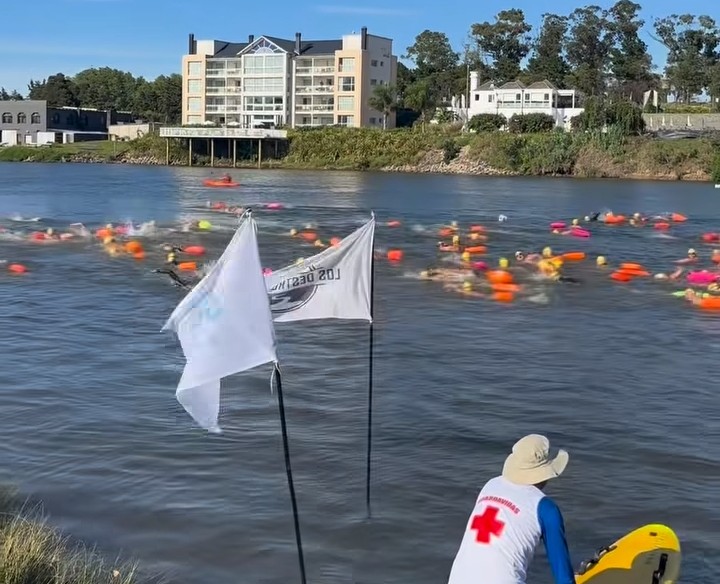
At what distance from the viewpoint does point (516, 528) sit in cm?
548

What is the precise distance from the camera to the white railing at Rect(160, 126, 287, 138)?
102062 mm

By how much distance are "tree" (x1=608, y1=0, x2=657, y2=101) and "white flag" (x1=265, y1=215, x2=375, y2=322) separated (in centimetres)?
12015

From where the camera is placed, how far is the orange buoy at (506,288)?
25.4 meters

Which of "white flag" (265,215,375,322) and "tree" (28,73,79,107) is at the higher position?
"tree" (28,73,79,107)

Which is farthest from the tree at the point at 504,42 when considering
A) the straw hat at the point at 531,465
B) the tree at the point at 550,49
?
the straw hat at the point at 531,465

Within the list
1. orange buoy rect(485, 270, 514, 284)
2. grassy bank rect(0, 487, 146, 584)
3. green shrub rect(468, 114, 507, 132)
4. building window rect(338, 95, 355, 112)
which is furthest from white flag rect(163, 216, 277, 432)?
building window rect(338, 95, 355, 112)

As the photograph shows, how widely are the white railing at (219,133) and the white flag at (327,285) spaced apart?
94153mm

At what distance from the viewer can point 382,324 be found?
68.3 feet

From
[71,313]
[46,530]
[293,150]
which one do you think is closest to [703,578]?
[46,530]

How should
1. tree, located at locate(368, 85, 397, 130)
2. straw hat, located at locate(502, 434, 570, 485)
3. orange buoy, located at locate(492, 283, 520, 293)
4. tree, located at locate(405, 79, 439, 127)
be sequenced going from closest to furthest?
straw hat, located at locate(502, 434, 570, 485) → orange buoy, located at locate(492, 283, 520, 293) → tree, located at locate(368, 85, 397, 130) → tree, located at locate(405, 79, 439, 127)

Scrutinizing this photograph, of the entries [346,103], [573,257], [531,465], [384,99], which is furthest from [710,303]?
[346,103]

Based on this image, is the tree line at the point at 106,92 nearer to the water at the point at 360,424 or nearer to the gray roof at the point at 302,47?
the gray roof at the point at 302,47

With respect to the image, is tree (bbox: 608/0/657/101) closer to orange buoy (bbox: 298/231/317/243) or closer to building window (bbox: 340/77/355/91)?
building window (bbox: 340/77/355/91)

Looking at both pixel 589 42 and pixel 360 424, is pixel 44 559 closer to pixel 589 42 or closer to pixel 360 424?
pixel 360 424
